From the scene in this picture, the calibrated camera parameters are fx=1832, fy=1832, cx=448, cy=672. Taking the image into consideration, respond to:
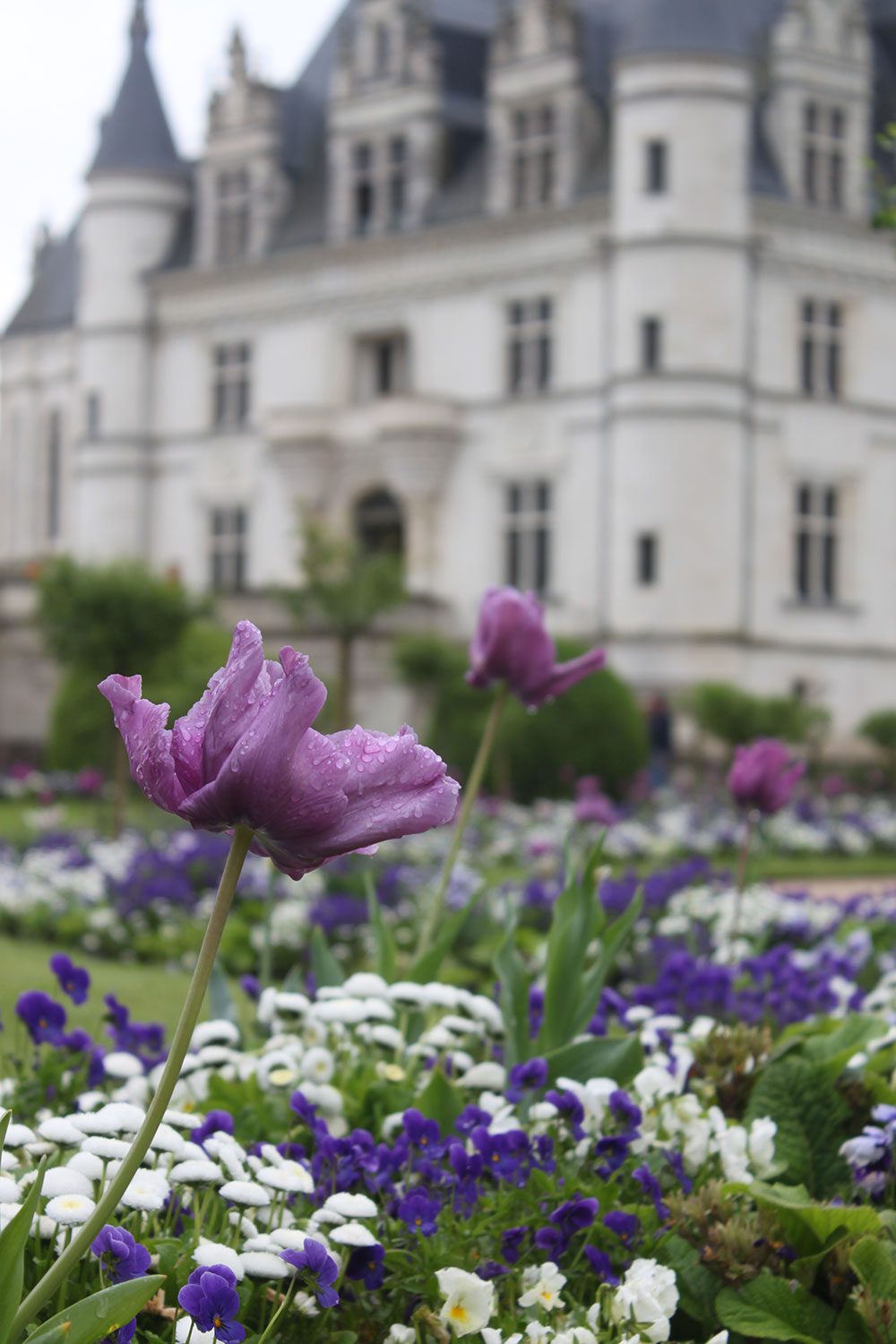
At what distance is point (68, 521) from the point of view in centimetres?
3866

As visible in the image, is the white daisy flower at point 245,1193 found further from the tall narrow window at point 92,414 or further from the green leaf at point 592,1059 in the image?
the tall narrow window at point 92,414

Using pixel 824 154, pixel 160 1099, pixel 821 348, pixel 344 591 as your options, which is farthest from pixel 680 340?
pixel 160 1099

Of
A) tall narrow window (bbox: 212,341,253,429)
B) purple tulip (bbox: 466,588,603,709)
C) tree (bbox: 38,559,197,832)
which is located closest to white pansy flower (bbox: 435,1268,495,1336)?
purple tulip (bbox: 466,588,603,709)

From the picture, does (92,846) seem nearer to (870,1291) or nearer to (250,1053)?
(250,1053)

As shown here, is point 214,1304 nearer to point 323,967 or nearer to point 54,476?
point 323,967

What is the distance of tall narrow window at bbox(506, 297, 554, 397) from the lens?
29516mm

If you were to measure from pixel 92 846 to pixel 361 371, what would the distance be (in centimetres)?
2096

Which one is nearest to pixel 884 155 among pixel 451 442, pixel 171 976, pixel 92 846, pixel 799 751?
pixel 451 442

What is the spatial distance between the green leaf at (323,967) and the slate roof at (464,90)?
84.3 feet

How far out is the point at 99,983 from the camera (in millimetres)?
7539

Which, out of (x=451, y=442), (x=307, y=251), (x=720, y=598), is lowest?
(x=720, y=598)

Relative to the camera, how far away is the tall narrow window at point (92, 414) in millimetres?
33969

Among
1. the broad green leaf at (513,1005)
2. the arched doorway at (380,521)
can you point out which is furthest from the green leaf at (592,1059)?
the arched doorway at (380,521)

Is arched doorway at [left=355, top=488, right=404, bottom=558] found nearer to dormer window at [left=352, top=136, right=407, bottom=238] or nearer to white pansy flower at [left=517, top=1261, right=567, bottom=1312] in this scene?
dormer window at [left=352, top=136, right=407, bottom=238]
